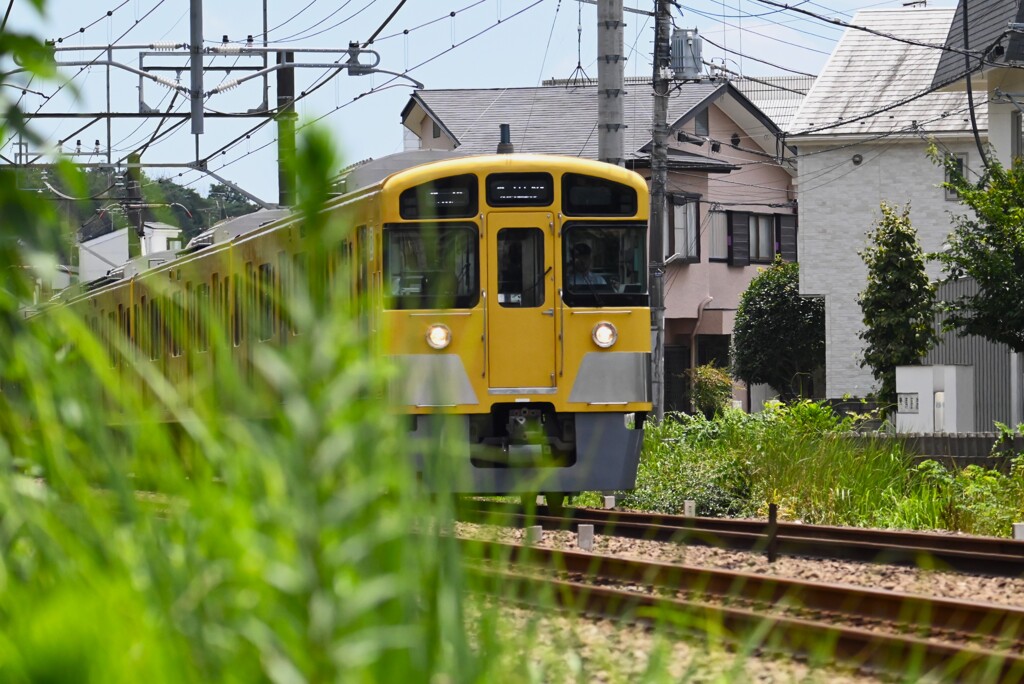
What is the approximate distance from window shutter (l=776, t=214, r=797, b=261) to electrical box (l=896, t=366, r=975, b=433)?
2347 cm

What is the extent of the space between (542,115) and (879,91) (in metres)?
8.49

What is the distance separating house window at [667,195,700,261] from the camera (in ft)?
133

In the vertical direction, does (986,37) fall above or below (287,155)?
above

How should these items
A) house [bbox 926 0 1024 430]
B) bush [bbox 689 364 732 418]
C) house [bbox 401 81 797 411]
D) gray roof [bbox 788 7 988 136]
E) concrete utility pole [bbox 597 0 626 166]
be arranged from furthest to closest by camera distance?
house [bbox 401 81 797 411]
bush [bbox 689 364 732 418]
gray roof [bbox 788 7 988 136]
house [bbox 926 0 1024 430]
concrete utility pole [bbox 597 0 626 166]

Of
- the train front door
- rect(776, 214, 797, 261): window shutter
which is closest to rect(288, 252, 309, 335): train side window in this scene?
the train front door

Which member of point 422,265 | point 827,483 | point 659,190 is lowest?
point 827,483

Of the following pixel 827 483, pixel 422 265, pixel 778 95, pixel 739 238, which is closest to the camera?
pixel 422 265

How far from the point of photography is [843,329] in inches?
1452

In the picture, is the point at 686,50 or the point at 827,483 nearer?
the point at 827,483

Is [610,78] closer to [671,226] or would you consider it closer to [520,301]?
[520,301]

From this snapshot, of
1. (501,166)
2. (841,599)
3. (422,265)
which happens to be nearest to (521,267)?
(501,166)

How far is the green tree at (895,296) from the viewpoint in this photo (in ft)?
95.8

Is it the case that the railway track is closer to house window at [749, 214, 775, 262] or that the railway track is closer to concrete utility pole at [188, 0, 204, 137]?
concrete utility pole at [188, 0, 204, 137]

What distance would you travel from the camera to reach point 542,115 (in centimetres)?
3897
